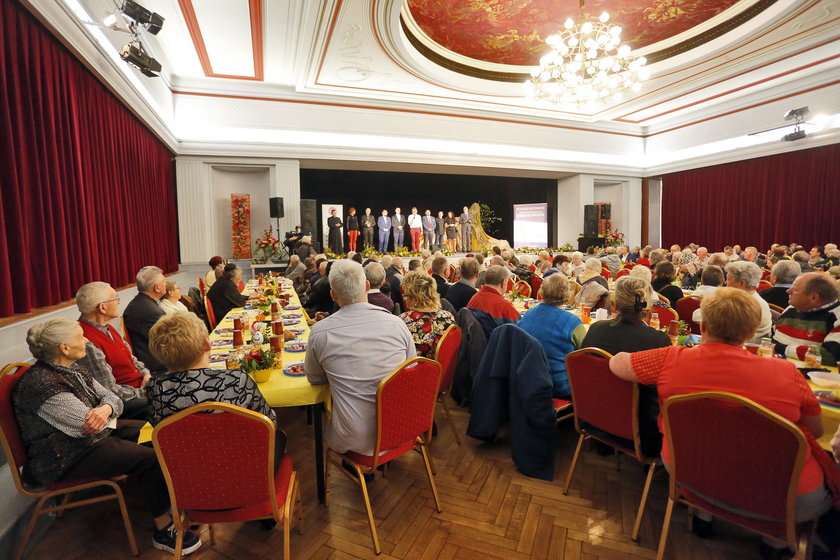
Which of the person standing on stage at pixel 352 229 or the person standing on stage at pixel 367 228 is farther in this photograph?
the person standing on stage at pixel 367 228

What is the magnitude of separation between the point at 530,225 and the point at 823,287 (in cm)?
1234

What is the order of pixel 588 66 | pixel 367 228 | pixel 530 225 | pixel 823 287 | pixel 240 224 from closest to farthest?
pixel 823 287, pixel 588 66, pixel 240 224, pixel 367 228, pixel 530 225

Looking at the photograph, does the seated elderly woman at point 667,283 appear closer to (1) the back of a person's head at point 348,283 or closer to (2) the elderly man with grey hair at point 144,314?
(1) the back of a person's head at point 348,283

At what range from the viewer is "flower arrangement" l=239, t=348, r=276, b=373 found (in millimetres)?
2113

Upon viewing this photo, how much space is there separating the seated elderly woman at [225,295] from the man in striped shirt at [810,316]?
486cm

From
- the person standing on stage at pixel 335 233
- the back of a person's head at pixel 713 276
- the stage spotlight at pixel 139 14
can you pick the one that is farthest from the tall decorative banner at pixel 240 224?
the back of a person's head at pixel 713 276

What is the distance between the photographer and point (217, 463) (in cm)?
151

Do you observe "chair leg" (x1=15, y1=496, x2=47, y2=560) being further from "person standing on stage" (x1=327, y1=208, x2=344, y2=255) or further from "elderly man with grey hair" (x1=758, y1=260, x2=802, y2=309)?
"person standing on stage" (x1=327, y1=208, x2=344, y2=255)

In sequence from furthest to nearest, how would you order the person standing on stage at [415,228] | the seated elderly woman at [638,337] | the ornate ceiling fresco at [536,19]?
the person standing on stage at [415,228]
the ornate ceiling fresco at [536,19]
the seated elderly woman at [638,337]

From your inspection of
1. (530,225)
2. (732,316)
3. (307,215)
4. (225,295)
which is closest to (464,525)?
(732,316)

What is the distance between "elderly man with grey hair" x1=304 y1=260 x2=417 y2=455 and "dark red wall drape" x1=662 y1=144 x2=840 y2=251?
12.3 meters

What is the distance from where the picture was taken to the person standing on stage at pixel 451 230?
1321cm

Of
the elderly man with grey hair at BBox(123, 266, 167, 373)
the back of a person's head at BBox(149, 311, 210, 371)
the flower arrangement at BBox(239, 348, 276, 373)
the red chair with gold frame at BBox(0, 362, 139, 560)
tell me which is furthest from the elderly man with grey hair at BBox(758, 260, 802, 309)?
the elderly man with grey hair at BBox(123, 266, 167, 373)

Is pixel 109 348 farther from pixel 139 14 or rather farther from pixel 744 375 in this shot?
pixel 139 14
